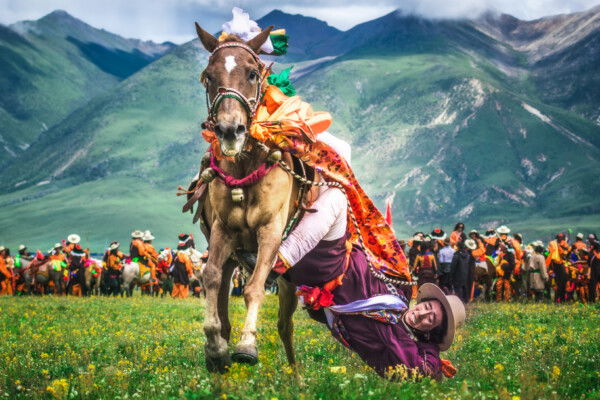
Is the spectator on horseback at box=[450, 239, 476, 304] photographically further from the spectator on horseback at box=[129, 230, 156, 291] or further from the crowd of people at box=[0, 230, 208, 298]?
the spectator on horseback at box=[129, 230, 156, 291]

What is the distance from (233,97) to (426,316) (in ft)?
10.2

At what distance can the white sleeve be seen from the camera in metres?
7.07

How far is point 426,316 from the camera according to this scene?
7934 millimetres

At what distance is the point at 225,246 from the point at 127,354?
476cm

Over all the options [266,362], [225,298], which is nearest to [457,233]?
[266,362]

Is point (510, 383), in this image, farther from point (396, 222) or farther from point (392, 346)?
point (396, 222)

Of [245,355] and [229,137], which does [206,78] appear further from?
[245,355]

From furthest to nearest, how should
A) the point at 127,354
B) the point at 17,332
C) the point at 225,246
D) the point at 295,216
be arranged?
the point at 17,332, the point at 127,354, the point at 295,216, the point at 225,246

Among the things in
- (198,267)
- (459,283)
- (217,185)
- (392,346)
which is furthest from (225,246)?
(198,267)

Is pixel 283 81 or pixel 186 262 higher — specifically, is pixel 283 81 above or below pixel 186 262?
above

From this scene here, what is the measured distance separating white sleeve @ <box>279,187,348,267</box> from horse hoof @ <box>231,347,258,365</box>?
106 cm

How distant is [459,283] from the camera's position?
22.9 meters

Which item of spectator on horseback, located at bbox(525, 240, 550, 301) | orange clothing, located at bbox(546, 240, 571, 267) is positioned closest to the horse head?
spectator on horseback, located at bbox(525, 240, 550, 301)

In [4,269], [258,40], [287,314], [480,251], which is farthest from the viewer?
[4,269]
